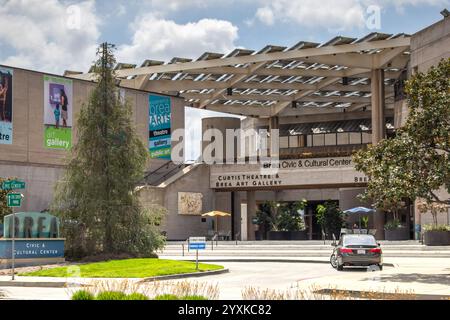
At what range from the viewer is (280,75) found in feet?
203

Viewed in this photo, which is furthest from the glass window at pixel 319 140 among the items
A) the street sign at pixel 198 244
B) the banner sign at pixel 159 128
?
the street sign at pixel 198 244

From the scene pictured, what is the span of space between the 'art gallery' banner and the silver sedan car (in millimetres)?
35634

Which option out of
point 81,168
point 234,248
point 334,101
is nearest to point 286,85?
point 334,101

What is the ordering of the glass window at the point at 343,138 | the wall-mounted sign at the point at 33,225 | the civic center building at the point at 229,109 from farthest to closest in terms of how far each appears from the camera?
the glass window at the point at 343,138
the civic center building at the point at 229,109
the wall-mounted sign at the point at 33,225

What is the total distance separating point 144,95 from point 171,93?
496 centimetres

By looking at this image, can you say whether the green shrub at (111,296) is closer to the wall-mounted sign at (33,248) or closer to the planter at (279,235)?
the wall-mounted sign at (33,248)

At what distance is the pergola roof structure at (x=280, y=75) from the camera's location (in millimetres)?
55281

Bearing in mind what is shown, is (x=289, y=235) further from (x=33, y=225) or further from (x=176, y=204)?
(x=33, y=225)

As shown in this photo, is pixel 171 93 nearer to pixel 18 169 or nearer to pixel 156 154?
pixel 156 154

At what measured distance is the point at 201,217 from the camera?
216 feet

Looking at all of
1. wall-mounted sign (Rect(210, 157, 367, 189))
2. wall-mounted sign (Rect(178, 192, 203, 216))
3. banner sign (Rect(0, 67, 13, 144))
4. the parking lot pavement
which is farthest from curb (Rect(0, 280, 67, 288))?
wall-mounted sign (Rect(178, 192, 203, 216))

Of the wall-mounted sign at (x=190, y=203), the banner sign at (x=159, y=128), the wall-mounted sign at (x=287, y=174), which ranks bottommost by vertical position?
the wall-mounted sign at (x=190, y=203)

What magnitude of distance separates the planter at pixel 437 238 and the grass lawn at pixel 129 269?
17911 millimetres

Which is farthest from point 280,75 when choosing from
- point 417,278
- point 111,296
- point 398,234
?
point 111,296
